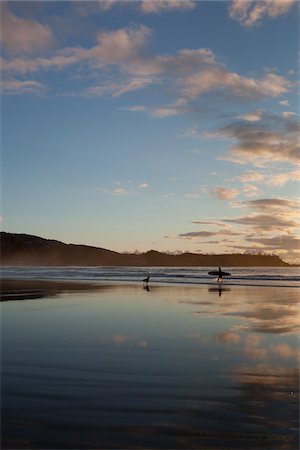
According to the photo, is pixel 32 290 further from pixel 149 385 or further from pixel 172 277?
pixel 172 277

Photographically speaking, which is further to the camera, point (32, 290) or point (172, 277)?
point (172, 277)

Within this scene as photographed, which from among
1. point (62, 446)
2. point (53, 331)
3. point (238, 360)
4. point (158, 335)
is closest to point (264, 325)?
point (158, 335)

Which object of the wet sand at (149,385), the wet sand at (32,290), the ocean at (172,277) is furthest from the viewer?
the ocean at (172,277)

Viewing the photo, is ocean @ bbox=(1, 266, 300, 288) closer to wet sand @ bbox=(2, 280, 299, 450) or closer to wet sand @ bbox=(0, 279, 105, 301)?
wet sand @ bbox=(0, 279, 105, 301)

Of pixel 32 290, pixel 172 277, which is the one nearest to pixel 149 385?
pixel 32 290

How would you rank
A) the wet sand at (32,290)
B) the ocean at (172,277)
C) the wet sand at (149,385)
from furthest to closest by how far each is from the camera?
the ocean at (172,277) → the wet sand at (32,290) → the wet sand at (149,385)

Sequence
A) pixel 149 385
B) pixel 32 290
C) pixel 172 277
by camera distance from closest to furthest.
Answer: pixel 149 385, pixel 32 290, pixel 172 277

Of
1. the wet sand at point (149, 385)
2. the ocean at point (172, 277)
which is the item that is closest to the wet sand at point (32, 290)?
the wet sand at point (149, 385)

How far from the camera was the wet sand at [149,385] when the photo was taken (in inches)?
222

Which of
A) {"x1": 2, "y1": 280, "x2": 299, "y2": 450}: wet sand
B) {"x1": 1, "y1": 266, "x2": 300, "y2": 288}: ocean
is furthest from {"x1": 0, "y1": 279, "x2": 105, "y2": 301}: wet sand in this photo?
{"x1": 1, "y1": 266, "x2": 300, "y2": 288}: ocean

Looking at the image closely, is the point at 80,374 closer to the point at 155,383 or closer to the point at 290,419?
the point at 155,383

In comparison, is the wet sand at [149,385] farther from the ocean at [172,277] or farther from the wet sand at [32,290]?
the ocean at [172,277]

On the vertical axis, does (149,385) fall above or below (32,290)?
above

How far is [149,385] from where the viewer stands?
308 inches
